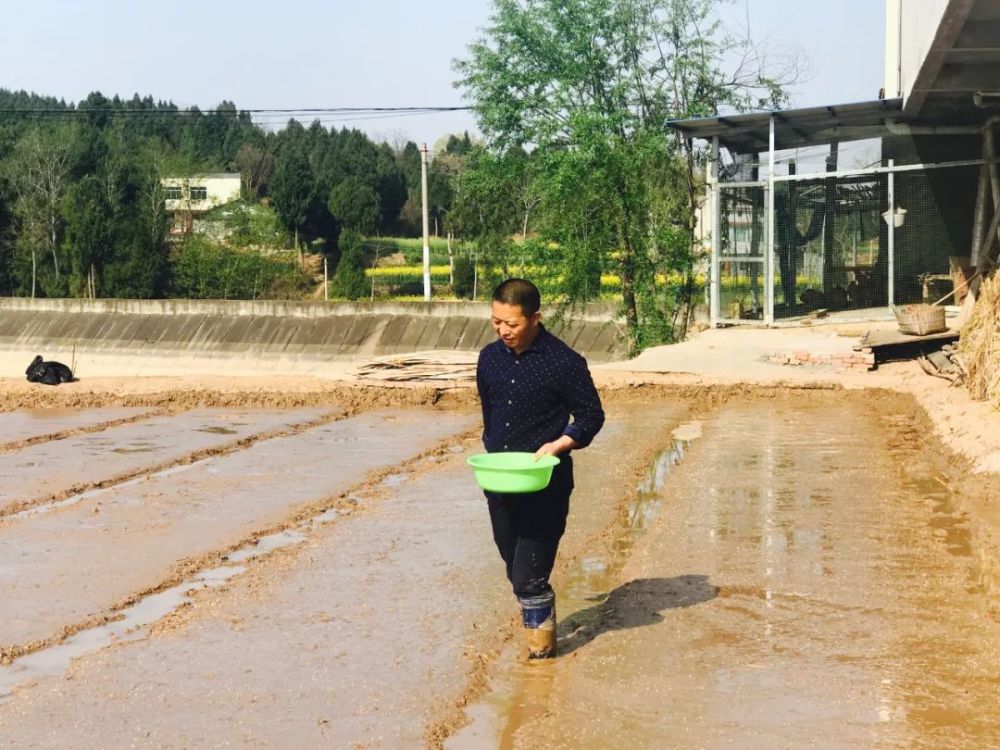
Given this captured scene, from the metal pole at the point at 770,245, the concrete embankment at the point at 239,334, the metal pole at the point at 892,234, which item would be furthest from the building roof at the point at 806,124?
the concrete embankment at the point at 239,334

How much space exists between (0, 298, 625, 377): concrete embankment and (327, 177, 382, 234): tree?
935 inches

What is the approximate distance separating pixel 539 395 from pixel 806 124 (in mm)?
15910

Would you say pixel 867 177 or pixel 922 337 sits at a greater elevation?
pixel 867 177

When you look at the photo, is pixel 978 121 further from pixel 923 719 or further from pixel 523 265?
pixel 923 719

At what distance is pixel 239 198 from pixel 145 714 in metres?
58.4

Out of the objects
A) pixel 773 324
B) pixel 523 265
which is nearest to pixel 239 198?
pixel 523 265

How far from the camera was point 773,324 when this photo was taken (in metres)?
20.1

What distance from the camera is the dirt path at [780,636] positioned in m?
4.92

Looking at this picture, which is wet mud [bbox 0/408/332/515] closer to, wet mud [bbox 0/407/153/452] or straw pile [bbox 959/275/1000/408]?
wet mud [bbox 0/407/153/452]

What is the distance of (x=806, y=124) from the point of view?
2047 cm

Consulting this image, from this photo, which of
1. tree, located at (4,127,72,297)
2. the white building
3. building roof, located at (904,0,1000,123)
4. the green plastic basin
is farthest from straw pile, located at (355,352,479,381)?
the white building

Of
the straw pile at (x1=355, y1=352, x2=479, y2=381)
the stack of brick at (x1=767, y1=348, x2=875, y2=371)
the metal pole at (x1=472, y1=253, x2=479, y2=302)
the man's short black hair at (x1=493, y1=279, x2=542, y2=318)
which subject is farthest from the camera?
the metal pole at (x1=472, y1=253, x2=479, y2=302)

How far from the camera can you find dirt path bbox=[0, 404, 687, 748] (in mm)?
5062

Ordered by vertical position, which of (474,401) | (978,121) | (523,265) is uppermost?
(978,121)
